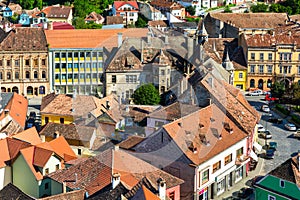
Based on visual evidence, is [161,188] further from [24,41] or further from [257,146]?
[24,41]

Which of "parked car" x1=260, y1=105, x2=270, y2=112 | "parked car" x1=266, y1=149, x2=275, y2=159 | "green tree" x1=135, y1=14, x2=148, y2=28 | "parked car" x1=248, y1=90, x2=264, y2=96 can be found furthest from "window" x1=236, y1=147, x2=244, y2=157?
"green tree" x1=135, y1=14, x2=148, y2=28

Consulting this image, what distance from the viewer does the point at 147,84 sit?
1515 centimetres

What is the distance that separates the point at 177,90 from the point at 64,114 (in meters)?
9.11

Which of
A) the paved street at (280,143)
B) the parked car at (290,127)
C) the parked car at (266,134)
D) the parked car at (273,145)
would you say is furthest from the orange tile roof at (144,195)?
the parked car at (290,127)

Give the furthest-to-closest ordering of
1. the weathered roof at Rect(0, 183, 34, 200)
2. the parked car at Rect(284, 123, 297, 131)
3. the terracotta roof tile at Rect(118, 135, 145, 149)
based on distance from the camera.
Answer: the parked car at Rect(284, 123, 297, 131) → the weathered roof at Rect(0, 183, 34, 200) → the terracotta roof tile at Rect(118, 135, 145, 149)

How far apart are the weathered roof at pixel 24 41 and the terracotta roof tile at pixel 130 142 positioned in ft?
63.6

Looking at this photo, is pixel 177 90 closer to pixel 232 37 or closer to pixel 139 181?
pixel 139 181

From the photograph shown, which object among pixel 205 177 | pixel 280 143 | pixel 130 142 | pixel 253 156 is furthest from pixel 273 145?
pixel 130 142

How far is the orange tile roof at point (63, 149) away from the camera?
22.1 m

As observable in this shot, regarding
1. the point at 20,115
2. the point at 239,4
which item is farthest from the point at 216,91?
the point at 239,4

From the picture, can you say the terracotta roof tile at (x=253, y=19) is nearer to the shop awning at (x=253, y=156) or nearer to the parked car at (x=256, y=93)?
the parked car at (x=256, y=93)

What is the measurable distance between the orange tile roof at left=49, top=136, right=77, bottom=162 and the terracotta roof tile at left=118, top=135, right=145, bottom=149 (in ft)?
14.8

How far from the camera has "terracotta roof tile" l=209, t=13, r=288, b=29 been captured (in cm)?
4597

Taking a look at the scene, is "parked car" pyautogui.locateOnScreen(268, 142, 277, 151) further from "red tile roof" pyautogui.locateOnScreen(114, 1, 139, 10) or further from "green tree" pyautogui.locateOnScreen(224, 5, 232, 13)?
"green tree" pyautogui.locateOnScreen(224, 5, 232, 13)
